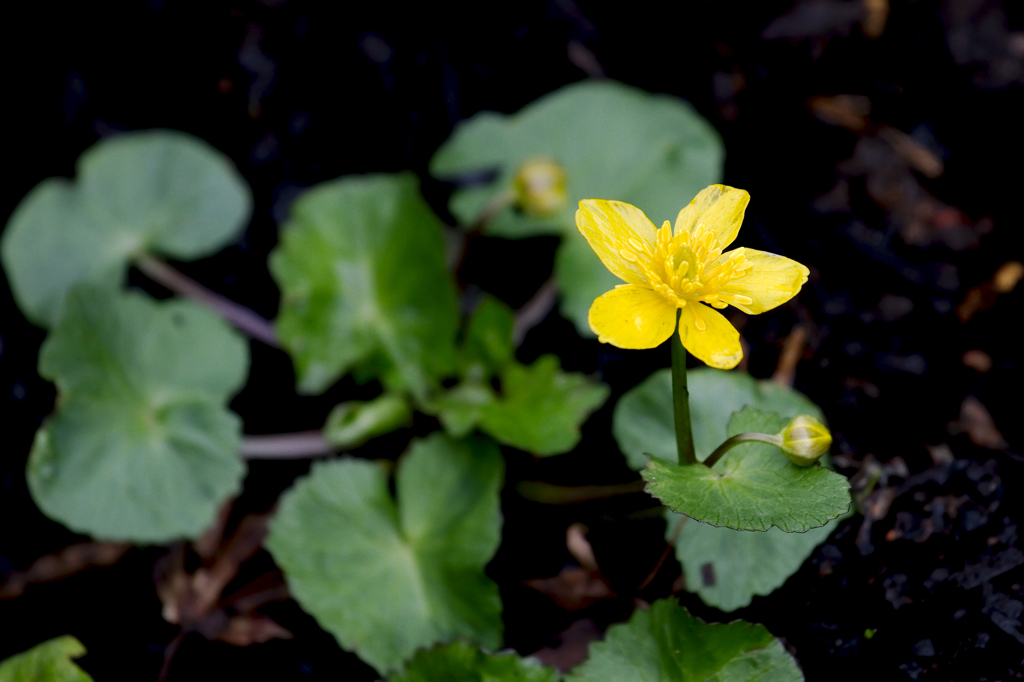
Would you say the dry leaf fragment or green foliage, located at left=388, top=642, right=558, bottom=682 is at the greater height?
green foliage, located at left=388, top=642, right=558, bottom=682

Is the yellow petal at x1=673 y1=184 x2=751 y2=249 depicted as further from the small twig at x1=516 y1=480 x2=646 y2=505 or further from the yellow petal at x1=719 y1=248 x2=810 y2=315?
the small twig at x1=516 y1=480 x2=646 y2=505

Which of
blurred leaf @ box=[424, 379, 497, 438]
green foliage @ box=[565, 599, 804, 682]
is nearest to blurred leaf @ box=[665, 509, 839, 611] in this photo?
green foliage @ box=[565, 599, 804, 682]

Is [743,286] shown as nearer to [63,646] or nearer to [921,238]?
[921,238]

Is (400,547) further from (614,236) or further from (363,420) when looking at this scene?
(614,236)

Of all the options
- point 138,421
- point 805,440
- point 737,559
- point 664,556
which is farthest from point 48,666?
point 805,440

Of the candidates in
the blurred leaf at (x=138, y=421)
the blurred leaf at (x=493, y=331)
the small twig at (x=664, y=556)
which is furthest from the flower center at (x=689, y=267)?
Answer: the blurred leaf at (x=138, y=421)

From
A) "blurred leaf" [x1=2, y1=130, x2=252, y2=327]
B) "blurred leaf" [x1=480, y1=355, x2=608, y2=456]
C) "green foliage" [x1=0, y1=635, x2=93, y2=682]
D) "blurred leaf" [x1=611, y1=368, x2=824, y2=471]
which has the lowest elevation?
"green foliage" [x1=0, y1=635, x2=93, y2=682]

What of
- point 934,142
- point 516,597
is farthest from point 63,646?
point 934,142
